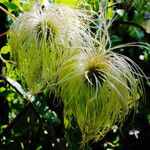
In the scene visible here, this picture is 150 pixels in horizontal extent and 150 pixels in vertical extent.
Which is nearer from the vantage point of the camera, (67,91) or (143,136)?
(67,91)

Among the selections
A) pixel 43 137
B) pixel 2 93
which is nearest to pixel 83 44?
pixel 2 93

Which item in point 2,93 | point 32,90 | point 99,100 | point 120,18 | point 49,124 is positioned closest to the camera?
point 99,100

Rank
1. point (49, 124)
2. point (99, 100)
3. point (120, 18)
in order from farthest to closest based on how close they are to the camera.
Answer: point (120, 18), point (49, 124), point (99, 100)

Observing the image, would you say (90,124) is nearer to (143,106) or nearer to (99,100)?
(99,100)

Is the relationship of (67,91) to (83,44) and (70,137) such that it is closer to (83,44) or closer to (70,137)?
(83,44)

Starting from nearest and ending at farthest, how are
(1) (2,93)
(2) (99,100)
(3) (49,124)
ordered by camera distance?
(2) (99,100), (3) (49,124), (1) (2,93)

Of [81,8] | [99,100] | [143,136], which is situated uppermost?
[81,8]

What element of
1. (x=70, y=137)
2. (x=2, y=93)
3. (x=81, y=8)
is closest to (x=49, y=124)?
(x=70, y=137)

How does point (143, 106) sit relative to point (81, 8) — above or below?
below

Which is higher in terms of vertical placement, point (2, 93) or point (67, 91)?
point (67, 91)
